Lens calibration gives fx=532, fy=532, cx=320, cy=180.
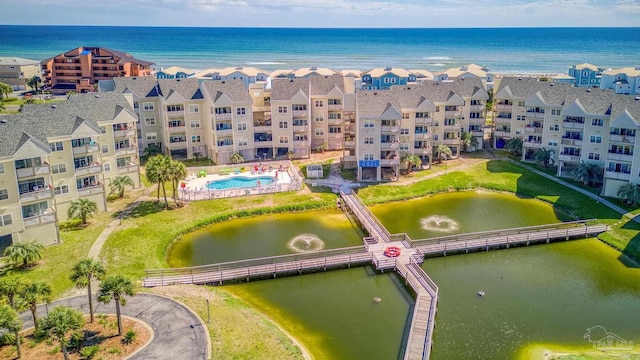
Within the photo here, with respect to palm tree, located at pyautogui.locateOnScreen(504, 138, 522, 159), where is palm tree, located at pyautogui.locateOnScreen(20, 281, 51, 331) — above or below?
below

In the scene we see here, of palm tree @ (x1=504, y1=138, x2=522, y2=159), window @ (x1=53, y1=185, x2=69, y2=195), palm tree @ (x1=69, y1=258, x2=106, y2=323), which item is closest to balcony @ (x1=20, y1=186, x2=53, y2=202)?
window @ (x1=53, y1=185, x2=69, y2=195)

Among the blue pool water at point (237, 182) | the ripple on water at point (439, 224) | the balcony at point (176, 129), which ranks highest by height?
the balcony at point (176, 129)

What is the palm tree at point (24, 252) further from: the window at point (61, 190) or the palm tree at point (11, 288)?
the palm tree at point (11, 288)

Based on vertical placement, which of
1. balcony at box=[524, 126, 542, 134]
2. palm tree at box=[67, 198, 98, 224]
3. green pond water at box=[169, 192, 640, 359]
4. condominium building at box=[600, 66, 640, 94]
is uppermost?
condominium building at box=[600, 66, 640, 94]

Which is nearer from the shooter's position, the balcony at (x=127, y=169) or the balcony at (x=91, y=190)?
the balcony at (x=91, y=190)

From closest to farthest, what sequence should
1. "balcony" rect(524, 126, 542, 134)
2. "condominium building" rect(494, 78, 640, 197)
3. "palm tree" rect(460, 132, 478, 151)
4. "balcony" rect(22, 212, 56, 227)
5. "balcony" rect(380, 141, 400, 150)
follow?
"balcony" rect(22, 212, 56, 227), "condominium building" rect(494, 78, 640, 197), "balcony" rect(380, 141, 400, 150), "balcony" rect(524, 126, 542, 134), "palm tree" rect(460, 132, 478, 151)

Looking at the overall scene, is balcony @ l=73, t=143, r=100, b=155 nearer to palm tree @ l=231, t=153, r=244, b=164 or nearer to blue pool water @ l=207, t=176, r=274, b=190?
blue pool water @ l=207, t=176, r=274, b=190

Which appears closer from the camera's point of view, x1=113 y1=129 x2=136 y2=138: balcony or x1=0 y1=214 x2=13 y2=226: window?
x1=0 y1=214 x2=13 y2=226: window

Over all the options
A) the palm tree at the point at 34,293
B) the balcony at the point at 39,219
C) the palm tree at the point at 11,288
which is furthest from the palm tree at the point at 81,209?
the palm tree at the point at 34,293

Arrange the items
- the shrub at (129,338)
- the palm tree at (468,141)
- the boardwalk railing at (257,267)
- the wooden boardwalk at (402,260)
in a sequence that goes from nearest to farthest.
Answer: the shrub at (129,338), the wooden boardwalk at (402,260), the boardwalk railing at (257,267), the palm tree at (468,141)
